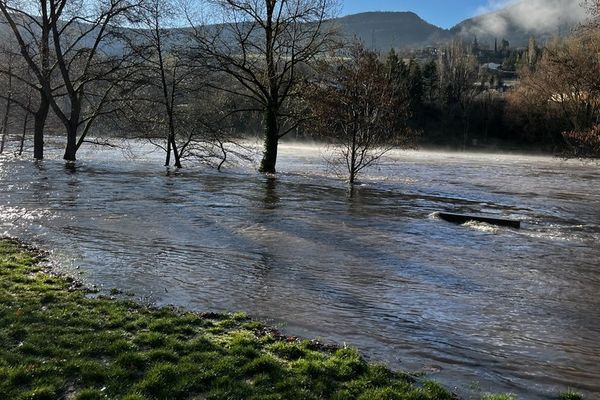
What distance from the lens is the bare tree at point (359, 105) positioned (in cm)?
2450

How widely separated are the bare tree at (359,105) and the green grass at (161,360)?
18.7 m

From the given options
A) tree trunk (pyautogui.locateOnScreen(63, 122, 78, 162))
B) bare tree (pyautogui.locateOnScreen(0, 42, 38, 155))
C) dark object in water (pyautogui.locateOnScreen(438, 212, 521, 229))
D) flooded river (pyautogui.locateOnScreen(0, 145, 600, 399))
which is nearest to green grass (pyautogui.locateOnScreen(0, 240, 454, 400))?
flooded river (pyautogui.locateOnScreen(0, 145, 600, 399))

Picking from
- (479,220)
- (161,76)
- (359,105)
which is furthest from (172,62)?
(479,220)

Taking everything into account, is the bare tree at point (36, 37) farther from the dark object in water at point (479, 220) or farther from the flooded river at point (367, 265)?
the dark object in water at point (479, 220)

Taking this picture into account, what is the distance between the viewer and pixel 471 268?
11.4 m

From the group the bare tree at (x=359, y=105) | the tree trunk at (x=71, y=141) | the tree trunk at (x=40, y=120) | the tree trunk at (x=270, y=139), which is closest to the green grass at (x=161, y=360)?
the bare tree at (x=359, y=105)

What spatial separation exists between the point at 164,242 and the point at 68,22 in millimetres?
21549

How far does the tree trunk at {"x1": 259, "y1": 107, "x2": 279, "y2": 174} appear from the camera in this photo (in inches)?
1129

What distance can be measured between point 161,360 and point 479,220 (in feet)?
45.4

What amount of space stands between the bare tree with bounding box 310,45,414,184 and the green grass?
1872cm

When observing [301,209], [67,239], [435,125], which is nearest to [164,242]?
[67,239]

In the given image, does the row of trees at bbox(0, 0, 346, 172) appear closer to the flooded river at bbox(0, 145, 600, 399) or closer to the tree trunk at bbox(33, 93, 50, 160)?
the tree trunk at bbox(33, 93, 50, 160)

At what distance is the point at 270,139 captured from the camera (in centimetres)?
2969

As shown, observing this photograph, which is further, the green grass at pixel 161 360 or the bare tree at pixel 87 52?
the bare tree at pixel 87 52
